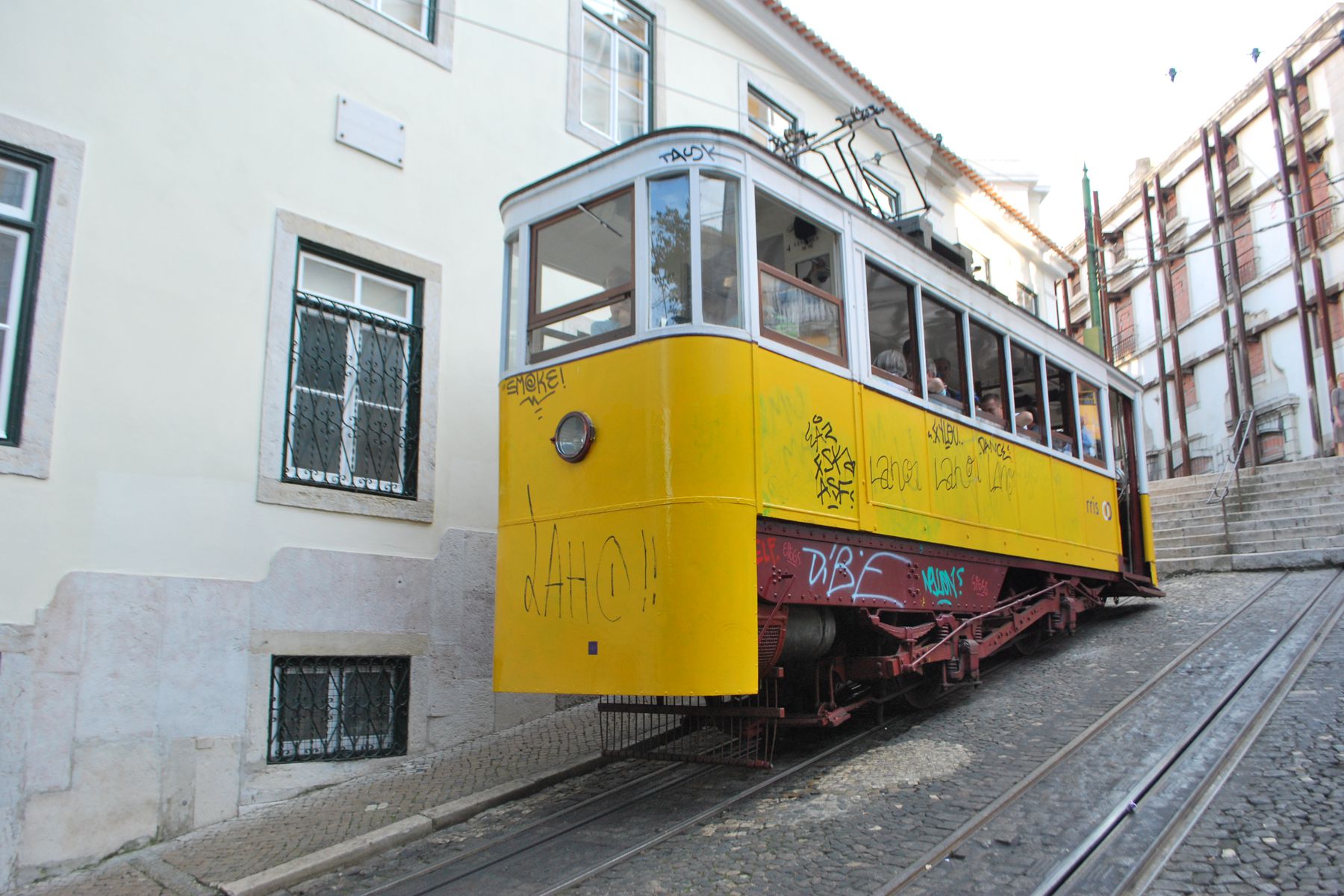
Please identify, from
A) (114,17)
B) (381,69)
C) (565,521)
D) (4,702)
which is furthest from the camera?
(381,69)

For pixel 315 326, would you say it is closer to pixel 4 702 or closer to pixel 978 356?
pixel 4 702

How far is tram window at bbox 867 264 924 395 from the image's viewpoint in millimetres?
6316

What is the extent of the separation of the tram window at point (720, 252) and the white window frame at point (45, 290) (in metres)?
3.67

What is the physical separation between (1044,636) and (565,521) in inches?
228

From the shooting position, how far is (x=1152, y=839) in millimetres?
4172

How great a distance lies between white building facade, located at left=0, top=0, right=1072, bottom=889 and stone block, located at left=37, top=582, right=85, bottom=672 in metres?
0.02

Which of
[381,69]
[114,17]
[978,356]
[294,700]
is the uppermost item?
[381,69]

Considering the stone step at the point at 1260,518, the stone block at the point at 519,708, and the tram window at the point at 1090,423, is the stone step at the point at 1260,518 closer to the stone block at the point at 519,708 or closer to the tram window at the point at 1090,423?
the tram window at the point at 1090,423

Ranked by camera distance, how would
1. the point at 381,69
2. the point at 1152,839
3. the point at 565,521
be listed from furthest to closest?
the point at 381,69 → the point at 565,521 → the point at 1152,839

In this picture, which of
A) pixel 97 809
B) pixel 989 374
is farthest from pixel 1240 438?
pixel 97 809

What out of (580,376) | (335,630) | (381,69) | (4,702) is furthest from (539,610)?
(381,69)

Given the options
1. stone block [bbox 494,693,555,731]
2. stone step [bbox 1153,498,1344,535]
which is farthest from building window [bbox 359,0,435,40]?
stone step [bbox 1153,498,1344,535]

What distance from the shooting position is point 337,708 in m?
6.39

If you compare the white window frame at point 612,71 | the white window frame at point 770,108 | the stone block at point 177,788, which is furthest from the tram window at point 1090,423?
the stone block at point 177,788
